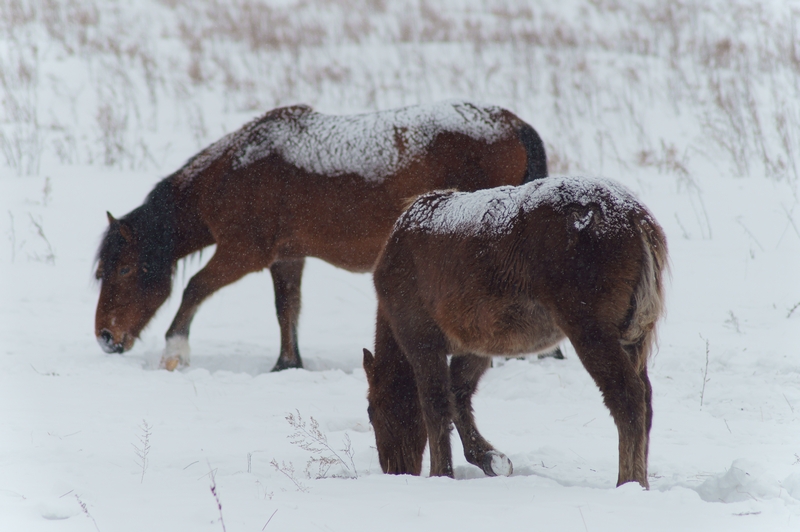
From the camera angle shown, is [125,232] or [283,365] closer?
[283,365]

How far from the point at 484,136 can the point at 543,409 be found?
7.93ft

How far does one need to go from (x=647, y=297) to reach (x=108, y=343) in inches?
194

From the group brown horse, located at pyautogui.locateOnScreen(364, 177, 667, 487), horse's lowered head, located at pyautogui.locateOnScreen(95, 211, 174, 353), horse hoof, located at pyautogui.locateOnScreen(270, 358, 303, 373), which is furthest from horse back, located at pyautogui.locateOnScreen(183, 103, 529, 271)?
brown horse, located at pyautogui.locateOnScreen(364, 177, 667, 487)

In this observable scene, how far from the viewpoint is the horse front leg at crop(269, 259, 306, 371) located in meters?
6.50

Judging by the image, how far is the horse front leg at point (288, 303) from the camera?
6.50 meters

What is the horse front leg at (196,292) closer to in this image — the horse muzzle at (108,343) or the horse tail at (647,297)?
the horse muzzle at (108,343)

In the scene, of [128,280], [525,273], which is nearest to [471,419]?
[525,273]

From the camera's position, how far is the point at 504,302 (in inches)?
132

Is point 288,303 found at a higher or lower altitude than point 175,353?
higher

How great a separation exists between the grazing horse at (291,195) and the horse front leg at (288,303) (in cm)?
1

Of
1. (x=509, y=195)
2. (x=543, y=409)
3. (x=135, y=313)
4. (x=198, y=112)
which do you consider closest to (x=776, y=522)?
(x=509, y=195)

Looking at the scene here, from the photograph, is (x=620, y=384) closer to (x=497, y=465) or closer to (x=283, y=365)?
(x=497, y=465)

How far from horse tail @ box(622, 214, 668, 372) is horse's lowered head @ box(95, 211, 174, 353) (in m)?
4.72

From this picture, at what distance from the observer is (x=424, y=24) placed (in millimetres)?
17250
